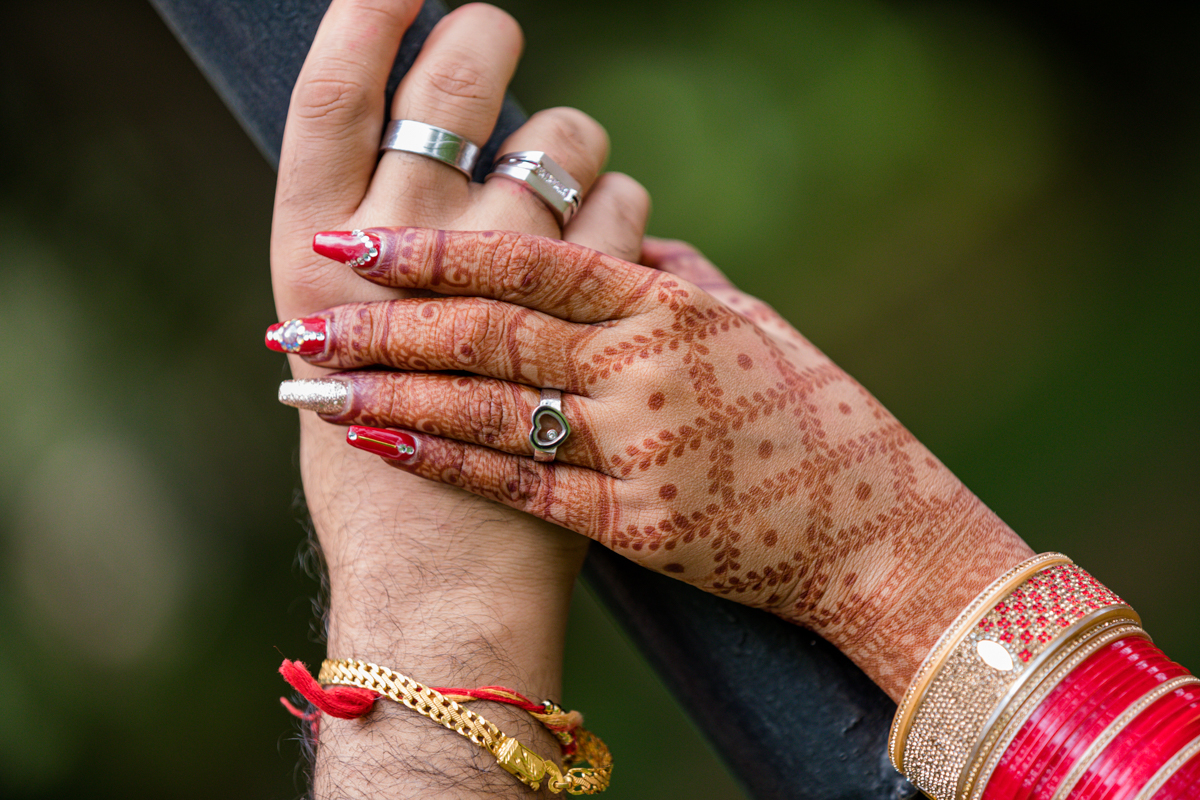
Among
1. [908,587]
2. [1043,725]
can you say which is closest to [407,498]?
[908,587]

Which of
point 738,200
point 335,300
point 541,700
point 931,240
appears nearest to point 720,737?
point 541,700

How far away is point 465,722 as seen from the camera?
0.68 metres

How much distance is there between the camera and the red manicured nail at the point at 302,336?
685 mm

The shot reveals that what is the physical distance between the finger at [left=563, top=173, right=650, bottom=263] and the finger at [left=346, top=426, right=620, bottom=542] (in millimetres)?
251

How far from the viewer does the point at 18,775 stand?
1529 millimetres

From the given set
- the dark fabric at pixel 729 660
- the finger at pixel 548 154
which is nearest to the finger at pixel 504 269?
the finger at pixel 548 154

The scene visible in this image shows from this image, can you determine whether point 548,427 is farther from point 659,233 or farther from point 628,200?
point 659,233

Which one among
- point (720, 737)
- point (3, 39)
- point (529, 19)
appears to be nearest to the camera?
point (720, 737)

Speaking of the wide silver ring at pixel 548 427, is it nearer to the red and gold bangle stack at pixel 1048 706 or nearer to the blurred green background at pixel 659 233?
the red and gold bangle stack at pixel 1048 706

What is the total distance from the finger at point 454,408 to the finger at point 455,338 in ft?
0.04

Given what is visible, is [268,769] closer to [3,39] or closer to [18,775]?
[18,775]

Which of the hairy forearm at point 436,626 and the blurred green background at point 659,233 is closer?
the hairy forearm at point 436,626

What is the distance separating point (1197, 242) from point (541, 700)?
1.91 metres

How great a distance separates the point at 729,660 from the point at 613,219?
0.46 meters
